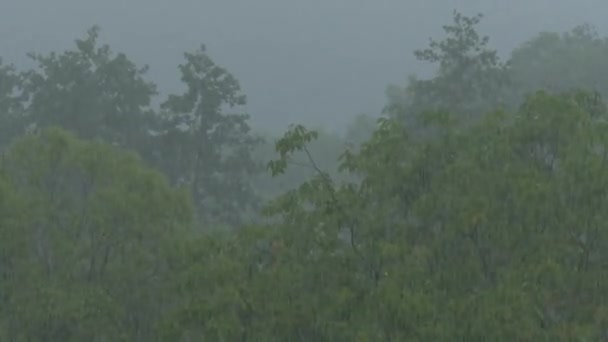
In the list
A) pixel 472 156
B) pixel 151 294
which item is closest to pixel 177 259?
pixel 151 294

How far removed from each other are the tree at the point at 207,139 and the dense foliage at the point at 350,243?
1973cm

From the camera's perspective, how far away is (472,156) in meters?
14.6

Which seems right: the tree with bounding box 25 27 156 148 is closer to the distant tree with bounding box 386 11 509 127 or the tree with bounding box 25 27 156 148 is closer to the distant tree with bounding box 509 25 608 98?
the distant tree with bounding box 386 11 509 127

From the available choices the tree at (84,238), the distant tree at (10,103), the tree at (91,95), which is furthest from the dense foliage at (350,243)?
the distant tree at (10,103)

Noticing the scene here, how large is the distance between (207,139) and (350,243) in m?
25.4

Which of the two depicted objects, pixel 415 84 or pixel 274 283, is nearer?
pixel 274 283

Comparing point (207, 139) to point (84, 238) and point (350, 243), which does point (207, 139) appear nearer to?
point (84, 238)

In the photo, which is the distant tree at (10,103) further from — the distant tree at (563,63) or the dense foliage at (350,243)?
the dense foliage at (350,243)

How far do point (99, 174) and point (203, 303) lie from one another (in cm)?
563

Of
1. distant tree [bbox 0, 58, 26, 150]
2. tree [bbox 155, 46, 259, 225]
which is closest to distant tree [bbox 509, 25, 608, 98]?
tree [bbox 155, 46, 259, 225]

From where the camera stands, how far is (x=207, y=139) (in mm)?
40125

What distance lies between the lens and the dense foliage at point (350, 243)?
13.1 meters

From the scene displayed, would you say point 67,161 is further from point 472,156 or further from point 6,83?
point 6,83

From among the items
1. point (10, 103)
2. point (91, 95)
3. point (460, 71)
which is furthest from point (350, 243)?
point (10, 103)
